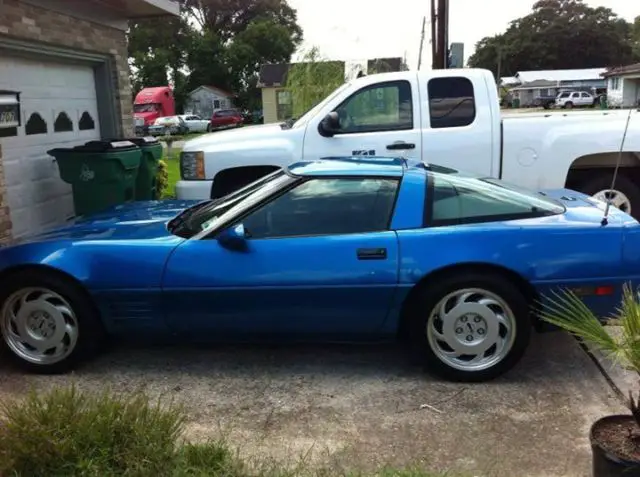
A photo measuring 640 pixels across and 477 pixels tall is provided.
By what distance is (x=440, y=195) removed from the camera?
401cm

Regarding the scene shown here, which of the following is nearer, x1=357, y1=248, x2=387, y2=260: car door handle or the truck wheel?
x1=357, y1=248, x2=387, y2=260: car door handle

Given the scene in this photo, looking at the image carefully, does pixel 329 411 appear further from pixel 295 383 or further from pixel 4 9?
pixel 4 9

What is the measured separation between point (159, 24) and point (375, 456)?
61173 millimetres

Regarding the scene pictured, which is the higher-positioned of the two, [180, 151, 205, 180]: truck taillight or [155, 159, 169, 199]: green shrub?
[180, 151, 205, 180]: truck taillight

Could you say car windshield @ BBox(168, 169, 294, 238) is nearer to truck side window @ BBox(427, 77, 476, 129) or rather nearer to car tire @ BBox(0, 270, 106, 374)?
car tire @ BBox(0, 270, 106, 374)

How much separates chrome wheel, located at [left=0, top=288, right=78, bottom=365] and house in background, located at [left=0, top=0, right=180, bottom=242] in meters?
2.55

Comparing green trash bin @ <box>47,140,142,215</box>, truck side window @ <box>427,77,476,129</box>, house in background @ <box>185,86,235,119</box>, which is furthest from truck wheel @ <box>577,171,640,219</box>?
house in background @ <box>185,86,235,119</box>

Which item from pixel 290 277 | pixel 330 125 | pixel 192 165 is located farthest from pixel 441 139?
pixel 290 277

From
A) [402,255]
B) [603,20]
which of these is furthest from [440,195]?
[603,20]

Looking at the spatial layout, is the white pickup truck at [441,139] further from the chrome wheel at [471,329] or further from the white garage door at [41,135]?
the chrome wheel at [471,329]

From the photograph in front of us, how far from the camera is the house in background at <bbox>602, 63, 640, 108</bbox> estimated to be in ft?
165

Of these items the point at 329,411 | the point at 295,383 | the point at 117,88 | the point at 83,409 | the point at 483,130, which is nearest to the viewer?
the point at 83,409

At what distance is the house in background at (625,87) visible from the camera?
50.4 metres

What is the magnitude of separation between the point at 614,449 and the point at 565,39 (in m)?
108
